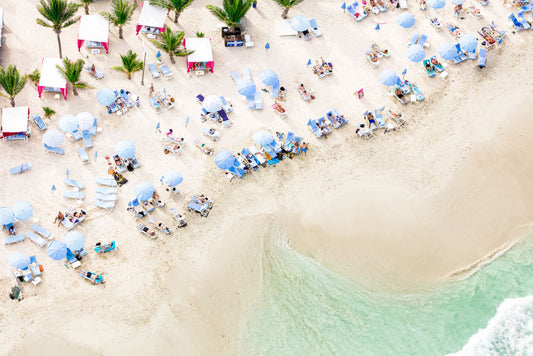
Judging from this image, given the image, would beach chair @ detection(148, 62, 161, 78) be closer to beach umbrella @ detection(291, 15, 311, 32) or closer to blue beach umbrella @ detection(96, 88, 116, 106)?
blue beach umbrella @ detection(96, 88, 116, 106)

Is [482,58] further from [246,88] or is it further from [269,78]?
[246,88]

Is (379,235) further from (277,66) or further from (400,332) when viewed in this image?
(277,66)

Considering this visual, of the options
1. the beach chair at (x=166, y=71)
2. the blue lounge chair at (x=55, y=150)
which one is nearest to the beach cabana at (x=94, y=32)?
the beach chair at (x=166, y=71)

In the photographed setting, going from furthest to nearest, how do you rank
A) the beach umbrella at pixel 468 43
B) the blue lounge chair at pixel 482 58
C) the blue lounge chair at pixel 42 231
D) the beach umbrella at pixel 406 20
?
1. the beach umbrella at pixel 406 20
2. the blue lounge chair at pixel 482 58
3. the beach umbrella at pixel 468 43
4. the blue lounge chair at pixel 42 231

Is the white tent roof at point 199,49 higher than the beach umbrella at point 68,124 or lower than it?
higher

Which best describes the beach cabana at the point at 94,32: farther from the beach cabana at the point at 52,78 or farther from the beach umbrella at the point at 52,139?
the beach umbrella at the point at 52,139

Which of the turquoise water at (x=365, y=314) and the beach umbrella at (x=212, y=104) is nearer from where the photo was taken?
the turquoise water at (x=365, y=314)

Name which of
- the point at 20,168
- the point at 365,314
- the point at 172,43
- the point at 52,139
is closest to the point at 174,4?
the point at 172,43
